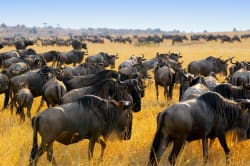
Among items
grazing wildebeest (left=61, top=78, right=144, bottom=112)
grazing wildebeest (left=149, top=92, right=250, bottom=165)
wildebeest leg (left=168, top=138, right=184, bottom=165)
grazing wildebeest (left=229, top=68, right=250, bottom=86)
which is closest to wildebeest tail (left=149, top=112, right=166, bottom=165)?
grazing wildebeest (left=149, top=92, right=250, bottom=165)

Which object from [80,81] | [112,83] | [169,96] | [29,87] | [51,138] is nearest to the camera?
[51,138]

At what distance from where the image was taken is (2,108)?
12.1 metres

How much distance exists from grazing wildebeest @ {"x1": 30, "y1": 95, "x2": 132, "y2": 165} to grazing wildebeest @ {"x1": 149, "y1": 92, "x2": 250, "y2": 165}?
85 cm

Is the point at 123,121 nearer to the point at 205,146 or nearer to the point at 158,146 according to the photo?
the point at 158,146

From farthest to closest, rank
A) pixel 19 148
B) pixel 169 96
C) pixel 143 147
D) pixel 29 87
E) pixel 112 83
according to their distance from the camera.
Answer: pixel 169 96, pixel 29 87, pixel 112 83, pixel 143 147, pixel 19 148

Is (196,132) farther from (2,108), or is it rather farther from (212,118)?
(2,108)

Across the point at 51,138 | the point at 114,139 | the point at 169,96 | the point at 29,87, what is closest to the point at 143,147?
the point at 114,139

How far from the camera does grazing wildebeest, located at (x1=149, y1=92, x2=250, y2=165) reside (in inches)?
247

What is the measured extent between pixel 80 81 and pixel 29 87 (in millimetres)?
1778

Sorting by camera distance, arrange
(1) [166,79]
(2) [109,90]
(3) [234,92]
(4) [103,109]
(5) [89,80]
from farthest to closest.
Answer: (1) [166,79], (5) [89,80], (2) [109,90], (3) [234,92], (4) [103,109]

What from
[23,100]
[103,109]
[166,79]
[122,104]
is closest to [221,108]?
[122,104]

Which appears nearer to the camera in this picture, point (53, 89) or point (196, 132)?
point (196, 132)

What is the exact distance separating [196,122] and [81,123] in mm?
1898

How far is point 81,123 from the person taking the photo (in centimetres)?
671
